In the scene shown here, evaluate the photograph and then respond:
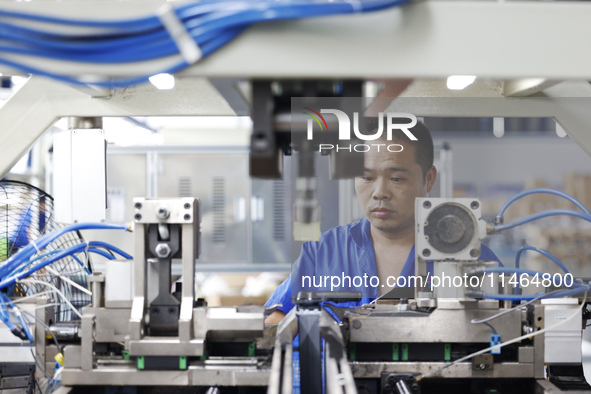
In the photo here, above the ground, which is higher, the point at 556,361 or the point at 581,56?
the point at 581,56

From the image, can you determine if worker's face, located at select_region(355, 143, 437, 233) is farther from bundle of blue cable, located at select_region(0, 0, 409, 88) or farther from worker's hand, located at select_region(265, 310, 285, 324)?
bundle of blue cable, located at select_region(0, 0, 409, 88)

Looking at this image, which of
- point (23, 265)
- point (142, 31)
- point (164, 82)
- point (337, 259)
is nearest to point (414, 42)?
point (142, 31)

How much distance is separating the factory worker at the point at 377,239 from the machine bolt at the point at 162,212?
1.04m

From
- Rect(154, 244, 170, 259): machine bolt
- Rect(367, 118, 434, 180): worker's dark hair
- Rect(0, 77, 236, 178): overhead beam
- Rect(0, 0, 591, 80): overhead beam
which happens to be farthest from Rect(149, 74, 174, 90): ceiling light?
Rect(367, 118, 434, 180): worker's dark hair

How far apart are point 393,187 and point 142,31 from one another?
1798 mm

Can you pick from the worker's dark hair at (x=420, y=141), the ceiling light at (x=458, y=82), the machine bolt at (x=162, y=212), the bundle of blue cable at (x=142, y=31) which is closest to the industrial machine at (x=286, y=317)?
the machine bolt at (x=162, y=212)

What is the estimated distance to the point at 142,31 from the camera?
686mm

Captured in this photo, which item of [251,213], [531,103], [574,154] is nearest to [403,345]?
[531,103]

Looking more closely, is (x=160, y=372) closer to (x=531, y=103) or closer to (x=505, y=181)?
(x=531, y=103)

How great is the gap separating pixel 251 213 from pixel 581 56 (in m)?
3.21

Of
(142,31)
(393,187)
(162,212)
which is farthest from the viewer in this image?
(393,187)

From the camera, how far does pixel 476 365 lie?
1.41 meters

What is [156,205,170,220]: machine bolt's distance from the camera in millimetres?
1375

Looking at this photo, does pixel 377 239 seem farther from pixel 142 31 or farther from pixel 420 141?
pixel 142 31
